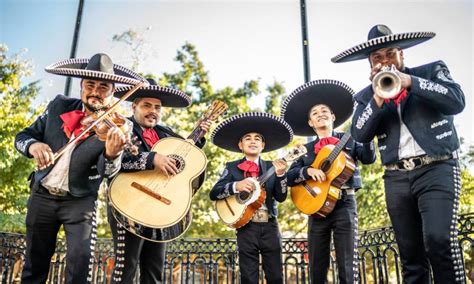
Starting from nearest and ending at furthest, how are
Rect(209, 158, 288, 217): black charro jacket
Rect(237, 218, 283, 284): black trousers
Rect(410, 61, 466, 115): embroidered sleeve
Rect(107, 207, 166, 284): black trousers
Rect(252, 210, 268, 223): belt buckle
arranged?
Rect(410, 61, 466, 115): embroidered sleeve < Rect(107, 207, 166, 284): black trousers < Rect(237, 218, 283, 284): black trousers < Rect(252, 210, 268, 223): belt buckle < Rect(209, 158, 288, 217): black charro jacket

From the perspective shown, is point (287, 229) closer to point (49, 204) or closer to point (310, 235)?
point (310, 235)

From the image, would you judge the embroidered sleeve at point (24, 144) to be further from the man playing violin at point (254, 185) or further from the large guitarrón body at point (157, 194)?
the man playing violin at point (254, 185)

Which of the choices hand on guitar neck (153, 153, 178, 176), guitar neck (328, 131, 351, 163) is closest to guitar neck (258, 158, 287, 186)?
guitar neck (328, 131, 351, 163)

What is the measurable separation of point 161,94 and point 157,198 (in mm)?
1360

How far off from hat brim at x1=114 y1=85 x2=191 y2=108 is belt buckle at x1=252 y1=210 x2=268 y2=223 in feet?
5.16

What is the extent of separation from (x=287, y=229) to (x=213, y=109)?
953 cm

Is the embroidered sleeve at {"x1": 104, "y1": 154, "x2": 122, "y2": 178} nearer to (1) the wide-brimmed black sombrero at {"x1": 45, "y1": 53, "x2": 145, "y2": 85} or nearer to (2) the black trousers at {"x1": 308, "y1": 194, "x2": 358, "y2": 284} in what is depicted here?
(1) the wide-brimmed black sombrero at {"x1": 45, "y1": 53, "x2": 145, "y2": 85}

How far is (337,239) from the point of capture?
12.3 feet

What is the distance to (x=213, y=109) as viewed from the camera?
4508mm

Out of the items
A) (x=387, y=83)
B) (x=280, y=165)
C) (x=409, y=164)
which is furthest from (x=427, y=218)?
(x=280, y=165)

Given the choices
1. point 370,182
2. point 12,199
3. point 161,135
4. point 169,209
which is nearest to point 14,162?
point 12,199

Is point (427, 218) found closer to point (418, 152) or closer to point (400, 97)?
point (418, 152)

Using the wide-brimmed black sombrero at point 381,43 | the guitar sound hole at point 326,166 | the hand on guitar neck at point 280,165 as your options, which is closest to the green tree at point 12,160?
the hand on guitar neck at point 280,165

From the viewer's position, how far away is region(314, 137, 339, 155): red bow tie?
420 cm
